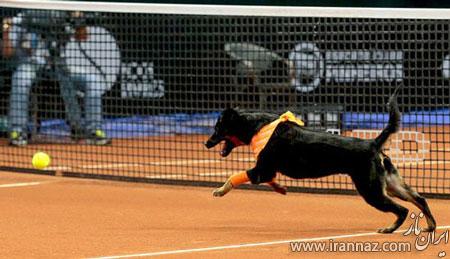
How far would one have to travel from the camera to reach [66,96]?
46.5ft

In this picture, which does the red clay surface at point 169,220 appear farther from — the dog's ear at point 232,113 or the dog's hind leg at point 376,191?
the dog's ear at point 232,113

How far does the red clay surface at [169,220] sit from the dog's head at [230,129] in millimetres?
655

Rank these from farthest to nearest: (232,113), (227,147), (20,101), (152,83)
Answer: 1. (152,83)
2. (20,101)
3. (227,147)
4. (232,113)

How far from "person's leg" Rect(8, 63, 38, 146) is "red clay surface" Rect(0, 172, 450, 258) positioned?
8.05ft

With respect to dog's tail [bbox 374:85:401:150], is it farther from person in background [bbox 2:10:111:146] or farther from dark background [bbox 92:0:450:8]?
dark background [bbox 92:0:450:8]

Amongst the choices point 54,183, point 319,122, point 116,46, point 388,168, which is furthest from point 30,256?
point 116,46

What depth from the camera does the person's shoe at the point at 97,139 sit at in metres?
14.1

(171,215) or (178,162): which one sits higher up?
(178,162)

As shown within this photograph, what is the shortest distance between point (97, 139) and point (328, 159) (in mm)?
6203

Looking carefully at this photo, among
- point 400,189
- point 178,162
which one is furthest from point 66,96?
point 400,189

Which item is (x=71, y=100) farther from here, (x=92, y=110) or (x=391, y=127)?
(x=391, y=127)

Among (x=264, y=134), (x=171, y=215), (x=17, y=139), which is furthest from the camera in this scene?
(x=17, y=139)

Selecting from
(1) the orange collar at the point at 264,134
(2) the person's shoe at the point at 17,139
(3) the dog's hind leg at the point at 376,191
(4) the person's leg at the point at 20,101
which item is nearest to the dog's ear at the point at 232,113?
(1) the orange collar at the point at 264,134

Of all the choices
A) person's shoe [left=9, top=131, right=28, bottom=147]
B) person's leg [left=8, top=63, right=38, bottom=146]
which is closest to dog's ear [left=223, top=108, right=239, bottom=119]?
person's leg [left=8, top=63, right=38, bottom=146]
